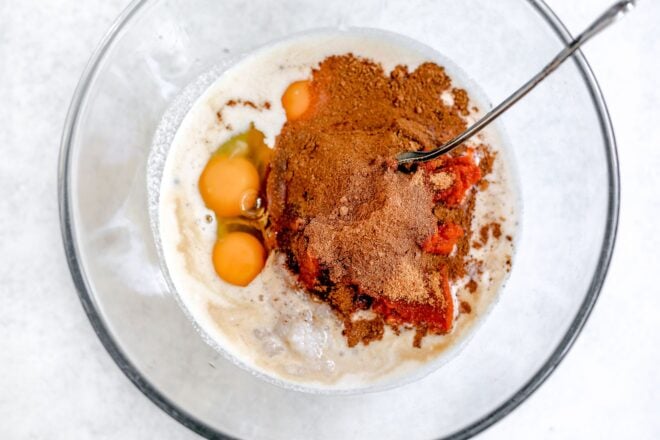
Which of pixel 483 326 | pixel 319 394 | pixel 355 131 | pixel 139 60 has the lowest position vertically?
pixel 319 394

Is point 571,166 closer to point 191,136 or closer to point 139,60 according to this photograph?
point 191,136

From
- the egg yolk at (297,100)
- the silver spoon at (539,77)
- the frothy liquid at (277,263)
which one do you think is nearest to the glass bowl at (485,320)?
the frothy liquid at (277,263)

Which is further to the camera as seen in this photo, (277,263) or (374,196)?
(277,263)

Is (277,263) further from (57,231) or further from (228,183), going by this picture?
(57,231)

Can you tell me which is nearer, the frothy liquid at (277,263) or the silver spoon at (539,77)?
the silver spoon at (539,77)


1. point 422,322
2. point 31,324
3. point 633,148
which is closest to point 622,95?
point 633,148

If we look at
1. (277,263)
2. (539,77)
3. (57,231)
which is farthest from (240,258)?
(539,77)

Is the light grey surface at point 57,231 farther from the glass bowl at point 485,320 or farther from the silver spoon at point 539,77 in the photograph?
the silver spoon at point 539,77
